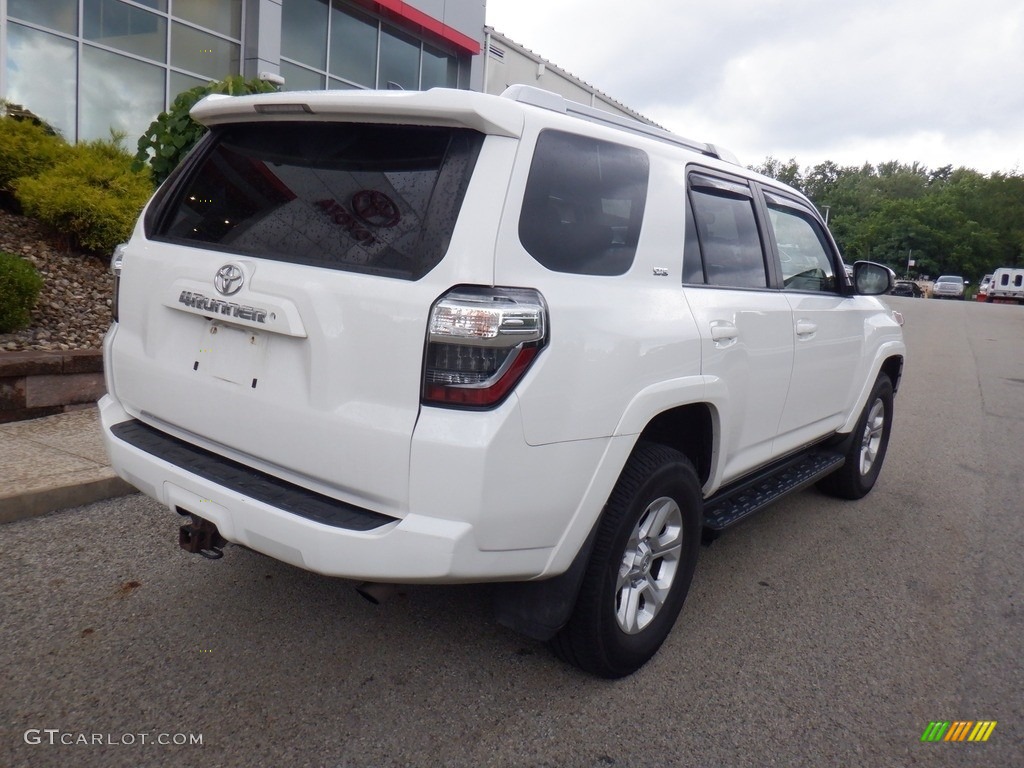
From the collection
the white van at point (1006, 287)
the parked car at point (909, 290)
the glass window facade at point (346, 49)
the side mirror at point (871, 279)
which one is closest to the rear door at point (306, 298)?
the side mirror at point (871, 279)

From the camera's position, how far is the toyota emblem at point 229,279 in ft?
8.67

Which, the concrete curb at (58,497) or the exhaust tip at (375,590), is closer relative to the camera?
the exhaust tip at (375,590)

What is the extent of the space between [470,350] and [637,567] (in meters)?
1.19

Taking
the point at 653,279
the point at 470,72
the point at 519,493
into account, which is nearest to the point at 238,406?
the point at 519,493

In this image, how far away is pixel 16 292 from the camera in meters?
5.86

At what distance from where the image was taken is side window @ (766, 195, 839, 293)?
4.23 m

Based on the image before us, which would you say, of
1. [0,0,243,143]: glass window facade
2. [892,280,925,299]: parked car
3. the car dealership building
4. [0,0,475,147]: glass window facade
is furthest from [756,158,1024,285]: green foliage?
[0,0,243,143]: glass window facade

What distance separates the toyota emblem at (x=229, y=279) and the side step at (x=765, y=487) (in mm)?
2075

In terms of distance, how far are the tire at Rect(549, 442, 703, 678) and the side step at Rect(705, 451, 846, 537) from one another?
334 mm

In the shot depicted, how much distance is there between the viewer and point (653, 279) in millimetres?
3006

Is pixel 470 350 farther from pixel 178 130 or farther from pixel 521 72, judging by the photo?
pixel 521 72

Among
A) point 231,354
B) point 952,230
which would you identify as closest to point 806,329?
point 231,354

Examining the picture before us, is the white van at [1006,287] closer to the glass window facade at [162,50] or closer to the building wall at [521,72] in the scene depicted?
the building wall at [521,72]

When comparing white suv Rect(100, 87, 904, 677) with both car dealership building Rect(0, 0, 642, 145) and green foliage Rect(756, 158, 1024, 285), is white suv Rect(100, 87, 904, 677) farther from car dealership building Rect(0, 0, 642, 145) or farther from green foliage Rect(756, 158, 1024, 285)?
green foliage Rect(756, 158, 1024, 285)
